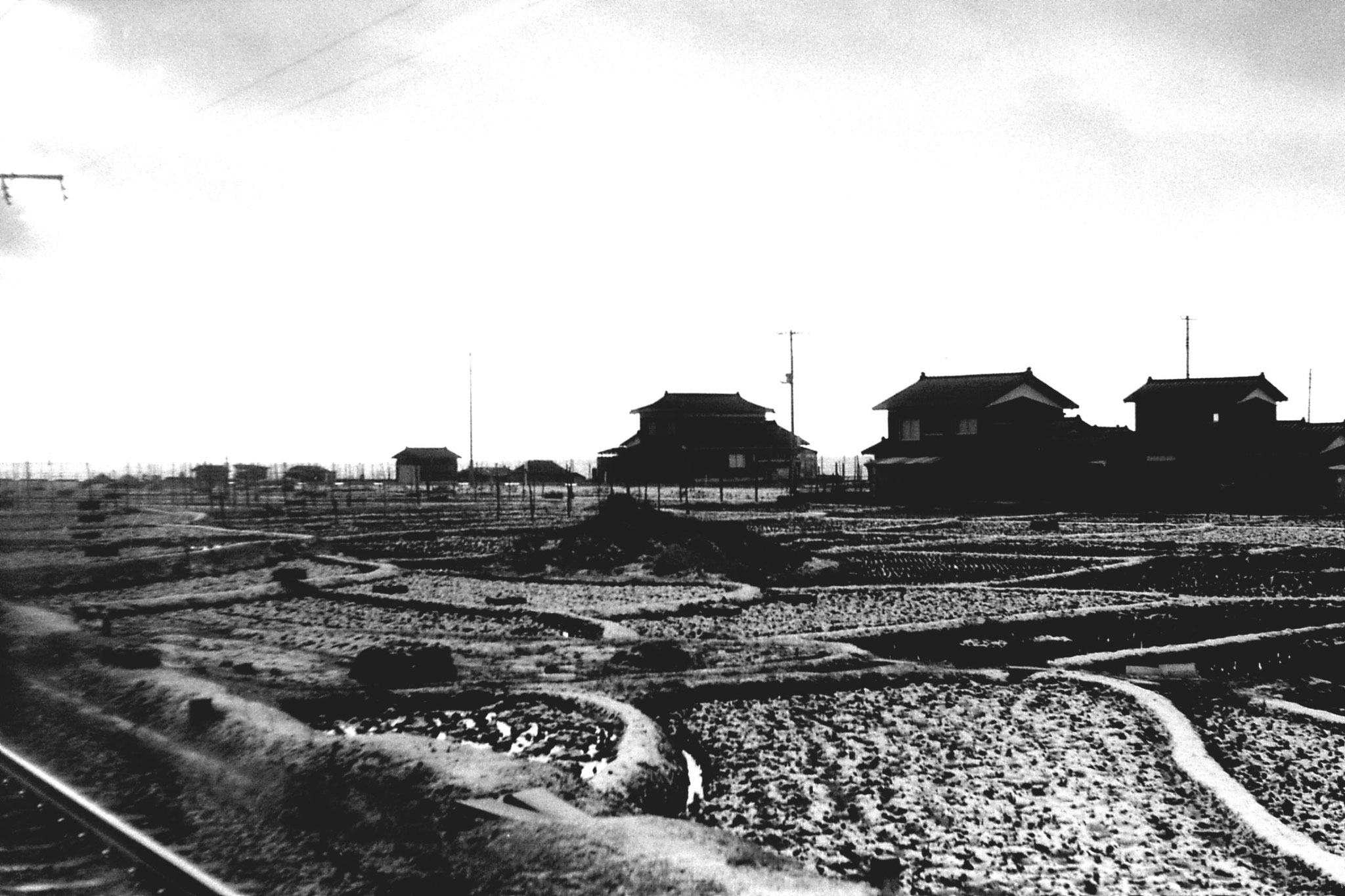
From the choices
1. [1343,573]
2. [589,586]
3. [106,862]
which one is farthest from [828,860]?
[1343,573]

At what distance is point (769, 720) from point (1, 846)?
6474 millimetres

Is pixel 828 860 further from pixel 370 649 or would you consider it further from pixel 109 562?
pixel 109 562

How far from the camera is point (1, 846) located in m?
6.50

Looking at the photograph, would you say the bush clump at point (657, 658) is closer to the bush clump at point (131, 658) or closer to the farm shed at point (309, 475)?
the bush clump at point (131, 658)

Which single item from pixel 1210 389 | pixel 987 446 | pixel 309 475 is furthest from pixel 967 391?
pixel 309 475

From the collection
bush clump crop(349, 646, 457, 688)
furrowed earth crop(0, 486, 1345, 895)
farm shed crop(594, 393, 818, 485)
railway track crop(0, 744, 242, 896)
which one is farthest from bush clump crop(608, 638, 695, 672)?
farm shed crop(594, 393, 818, 485)

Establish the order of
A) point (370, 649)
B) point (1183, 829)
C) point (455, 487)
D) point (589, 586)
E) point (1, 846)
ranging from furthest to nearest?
point (455, 487), point (589, 586), point (370, 649), point (1183, 829), point (1, 846)

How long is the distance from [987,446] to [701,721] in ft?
149

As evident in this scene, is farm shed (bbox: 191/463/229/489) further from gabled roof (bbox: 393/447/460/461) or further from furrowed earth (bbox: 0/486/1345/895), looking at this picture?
furrowed earth (bbox: 0/486/1345/895)

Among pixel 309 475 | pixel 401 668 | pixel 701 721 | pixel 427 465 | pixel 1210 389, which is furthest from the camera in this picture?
pixel 309 475

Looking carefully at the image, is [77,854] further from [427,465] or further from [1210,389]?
[427,465]

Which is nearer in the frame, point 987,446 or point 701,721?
point 701,721

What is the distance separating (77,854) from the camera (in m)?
6.33

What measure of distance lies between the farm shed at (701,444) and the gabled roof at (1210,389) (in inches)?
943
